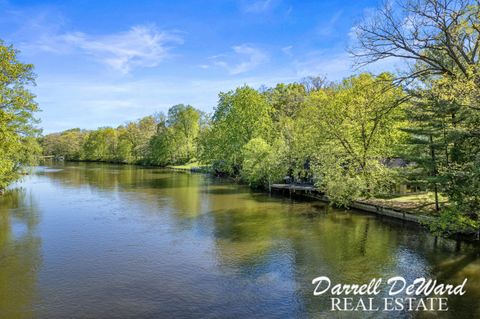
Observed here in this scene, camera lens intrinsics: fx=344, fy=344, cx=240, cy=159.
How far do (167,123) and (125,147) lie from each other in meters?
22.4

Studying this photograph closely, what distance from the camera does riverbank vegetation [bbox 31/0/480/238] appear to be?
42.9 feet

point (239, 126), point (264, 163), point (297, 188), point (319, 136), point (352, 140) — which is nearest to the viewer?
point (352, 140)

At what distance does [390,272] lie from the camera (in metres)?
14.6

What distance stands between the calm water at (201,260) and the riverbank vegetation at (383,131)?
2872 millimetres

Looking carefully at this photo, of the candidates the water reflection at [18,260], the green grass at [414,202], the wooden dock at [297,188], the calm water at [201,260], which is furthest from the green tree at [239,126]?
the water reflection at [18,260]

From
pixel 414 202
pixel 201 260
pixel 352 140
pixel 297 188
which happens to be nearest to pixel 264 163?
pixel 297 188

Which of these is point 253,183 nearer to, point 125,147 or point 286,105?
point 286,105

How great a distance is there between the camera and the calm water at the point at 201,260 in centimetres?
1181

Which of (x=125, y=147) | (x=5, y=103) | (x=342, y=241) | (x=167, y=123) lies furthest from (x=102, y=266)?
(x=125, y=147)

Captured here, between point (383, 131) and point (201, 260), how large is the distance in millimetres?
23407

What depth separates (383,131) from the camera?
32375mm

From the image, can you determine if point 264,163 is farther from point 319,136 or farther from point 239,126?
point 239,126

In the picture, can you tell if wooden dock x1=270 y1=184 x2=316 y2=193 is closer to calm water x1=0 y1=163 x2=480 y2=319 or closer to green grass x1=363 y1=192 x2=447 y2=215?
calm water x1=0 y1=163 x2=480 y2=319

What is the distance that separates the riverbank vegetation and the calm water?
287 cm
